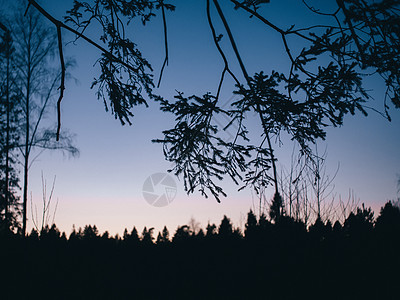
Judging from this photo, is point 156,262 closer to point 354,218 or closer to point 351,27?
point 354,218

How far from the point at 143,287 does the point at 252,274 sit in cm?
120

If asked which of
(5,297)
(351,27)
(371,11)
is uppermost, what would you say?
(371,11)

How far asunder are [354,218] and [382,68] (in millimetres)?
1808

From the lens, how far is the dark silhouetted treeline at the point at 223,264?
1.97 m

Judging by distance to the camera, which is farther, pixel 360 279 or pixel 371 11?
pixel 371 11

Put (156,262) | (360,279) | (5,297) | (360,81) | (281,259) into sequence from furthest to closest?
(360,81) < (156,262) < (5,297) < (281,259) < (360,279)

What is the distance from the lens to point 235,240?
254 cm

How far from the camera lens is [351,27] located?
2.51m

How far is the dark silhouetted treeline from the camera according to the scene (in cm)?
197

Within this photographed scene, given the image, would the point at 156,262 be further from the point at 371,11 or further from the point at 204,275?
the point at 371,11

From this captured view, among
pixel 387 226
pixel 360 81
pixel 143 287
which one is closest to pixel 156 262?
pixel 143 287

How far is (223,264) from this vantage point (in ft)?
7.67

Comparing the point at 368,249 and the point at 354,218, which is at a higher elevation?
the point at 354,218

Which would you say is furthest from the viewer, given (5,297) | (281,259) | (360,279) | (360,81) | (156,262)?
(360,81)
